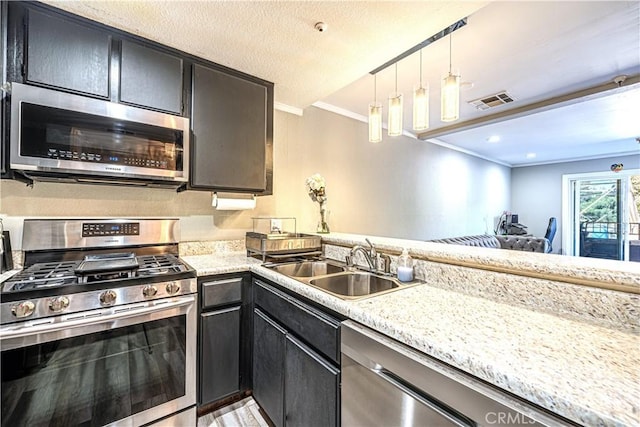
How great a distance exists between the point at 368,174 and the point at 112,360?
2940 millimetres

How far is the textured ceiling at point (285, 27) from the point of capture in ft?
4.46

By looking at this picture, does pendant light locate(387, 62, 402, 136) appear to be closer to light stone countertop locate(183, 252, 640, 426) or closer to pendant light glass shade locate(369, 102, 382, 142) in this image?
pendant light glass shade locate(369, 102, 382, 142)

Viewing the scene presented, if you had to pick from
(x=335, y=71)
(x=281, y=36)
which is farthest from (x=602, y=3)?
(x=281, y=36)

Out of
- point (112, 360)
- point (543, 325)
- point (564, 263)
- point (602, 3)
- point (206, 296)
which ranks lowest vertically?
point (112, 360)

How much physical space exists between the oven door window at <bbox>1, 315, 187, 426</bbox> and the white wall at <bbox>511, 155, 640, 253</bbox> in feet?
24.4

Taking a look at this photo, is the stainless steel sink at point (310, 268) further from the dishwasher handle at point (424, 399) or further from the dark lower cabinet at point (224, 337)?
the dishwasher handle at point (424, 399)

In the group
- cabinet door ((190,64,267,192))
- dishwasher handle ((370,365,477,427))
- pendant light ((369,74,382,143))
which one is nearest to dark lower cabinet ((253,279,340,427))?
dishwasher handle ((370,365,477,427))

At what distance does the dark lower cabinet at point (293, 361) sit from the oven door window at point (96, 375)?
16.9 inches

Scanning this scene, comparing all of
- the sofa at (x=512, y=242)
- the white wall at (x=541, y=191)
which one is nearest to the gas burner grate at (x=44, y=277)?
the sofa at (x=512, y=242)

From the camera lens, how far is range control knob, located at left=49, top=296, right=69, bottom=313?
115cm

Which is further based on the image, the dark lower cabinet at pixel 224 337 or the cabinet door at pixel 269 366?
the dark lower cabinet at pixel 224 337

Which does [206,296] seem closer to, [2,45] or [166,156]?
[166,156]

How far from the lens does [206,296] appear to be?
1.61 metres

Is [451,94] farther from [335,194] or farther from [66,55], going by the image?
[66,55]
